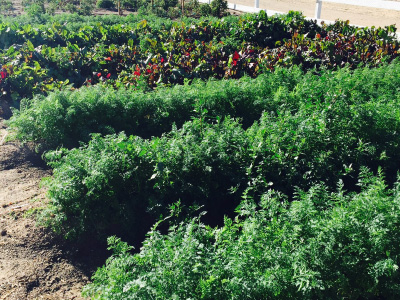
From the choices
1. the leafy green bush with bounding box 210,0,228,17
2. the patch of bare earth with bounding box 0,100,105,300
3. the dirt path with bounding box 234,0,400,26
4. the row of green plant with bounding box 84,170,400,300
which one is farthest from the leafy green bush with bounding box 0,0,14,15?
the row of green plant with bounding box 84,170,400,300

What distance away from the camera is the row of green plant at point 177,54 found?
340 inches

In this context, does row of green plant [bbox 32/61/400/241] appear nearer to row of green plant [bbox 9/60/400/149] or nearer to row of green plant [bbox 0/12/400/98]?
row of green plant [bbox 9/60/400/149]

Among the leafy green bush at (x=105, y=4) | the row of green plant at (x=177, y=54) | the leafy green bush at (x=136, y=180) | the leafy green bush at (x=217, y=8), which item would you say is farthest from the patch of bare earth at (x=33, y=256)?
the leafy green bush at (x=105, y=4)

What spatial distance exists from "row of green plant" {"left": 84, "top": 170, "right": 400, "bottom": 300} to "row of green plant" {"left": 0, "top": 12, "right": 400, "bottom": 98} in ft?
14.0

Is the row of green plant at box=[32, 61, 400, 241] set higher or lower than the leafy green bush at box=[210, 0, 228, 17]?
lower

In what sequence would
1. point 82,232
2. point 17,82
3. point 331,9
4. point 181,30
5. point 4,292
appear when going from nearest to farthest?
point 4,292, point 82,232, point 17,82, point 181,30, point 331,9

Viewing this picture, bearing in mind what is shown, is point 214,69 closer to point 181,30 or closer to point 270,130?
point 181,30

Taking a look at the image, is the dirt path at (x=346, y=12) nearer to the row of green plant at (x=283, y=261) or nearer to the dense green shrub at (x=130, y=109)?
the dense green shrub at (x=130, y=109)

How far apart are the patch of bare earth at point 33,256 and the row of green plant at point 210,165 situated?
243 mm

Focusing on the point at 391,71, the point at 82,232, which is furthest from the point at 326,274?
the point at 391,71

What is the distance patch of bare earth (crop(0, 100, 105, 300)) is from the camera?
4.33 metres

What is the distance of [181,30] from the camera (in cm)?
1105

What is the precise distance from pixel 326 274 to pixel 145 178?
236 centimetres

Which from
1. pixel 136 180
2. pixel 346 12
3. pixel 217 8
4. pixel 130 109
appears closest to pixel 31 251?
pixel 136 180
